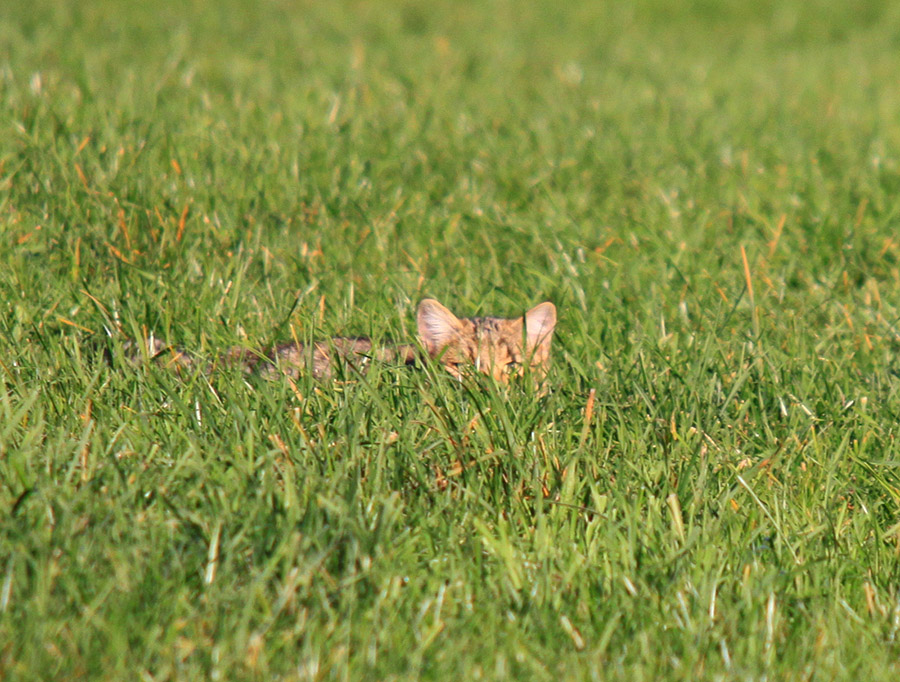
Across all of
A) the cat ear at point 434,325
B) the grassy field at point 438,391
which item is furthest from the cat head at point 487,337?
the grassy field at point 438,391

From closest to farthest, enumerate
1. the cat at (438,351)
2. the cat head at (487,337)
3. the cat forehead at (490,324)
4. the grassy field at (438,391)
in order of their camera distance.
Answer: the grassy field at (438,391)
the cat at (438,351)
the cat head at (487,337)
the cat forehead at (490,324)

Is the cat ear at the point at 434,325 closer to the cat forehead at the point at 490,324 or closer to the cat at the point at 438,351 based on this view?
the cat at the point at 438,351

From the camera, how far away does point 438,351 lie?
4.10m

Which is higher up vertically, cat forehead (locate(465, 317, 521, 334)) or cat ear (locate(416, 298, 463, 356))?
cat ear (locate(416, 298, 463, 356))

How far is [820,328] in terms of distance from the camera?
181 inches

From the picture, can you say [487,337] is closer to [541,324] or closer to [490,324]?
[490,324]

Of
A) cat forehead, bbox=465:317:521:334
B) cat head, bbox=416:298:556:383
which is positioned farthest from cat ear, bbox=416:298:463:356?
cat forehead, bbox=465:317:521:334

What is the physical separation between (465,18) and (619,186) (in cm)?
696

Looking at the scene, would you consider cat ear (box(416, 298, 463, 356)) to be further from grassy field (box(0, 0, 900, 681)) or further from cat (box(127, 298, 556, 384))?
grassy field (box(0, 0, 900, 681))

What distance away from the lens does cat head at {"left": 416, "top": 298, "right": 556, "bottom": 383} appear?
4206 mm

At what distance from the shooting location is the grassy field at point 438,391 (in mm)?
2639

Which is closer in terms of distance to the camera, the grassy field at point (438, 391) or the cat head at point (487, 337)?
the grassy field at point (438, 391)

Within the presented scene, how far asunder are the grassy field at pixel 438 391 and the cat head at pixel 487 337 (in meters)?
0.10

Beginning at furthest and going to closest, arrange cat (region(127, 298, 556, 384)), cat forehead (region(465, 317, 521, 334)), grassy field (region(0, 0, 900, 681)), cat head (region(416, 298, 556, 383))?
cat forehead (region(465, 317, 521, 334))
cat head (region(416, 298, 556, 383))
cat (region(127, 298, 556, 384))
grassy field (region(0, 0, 900, 681))
